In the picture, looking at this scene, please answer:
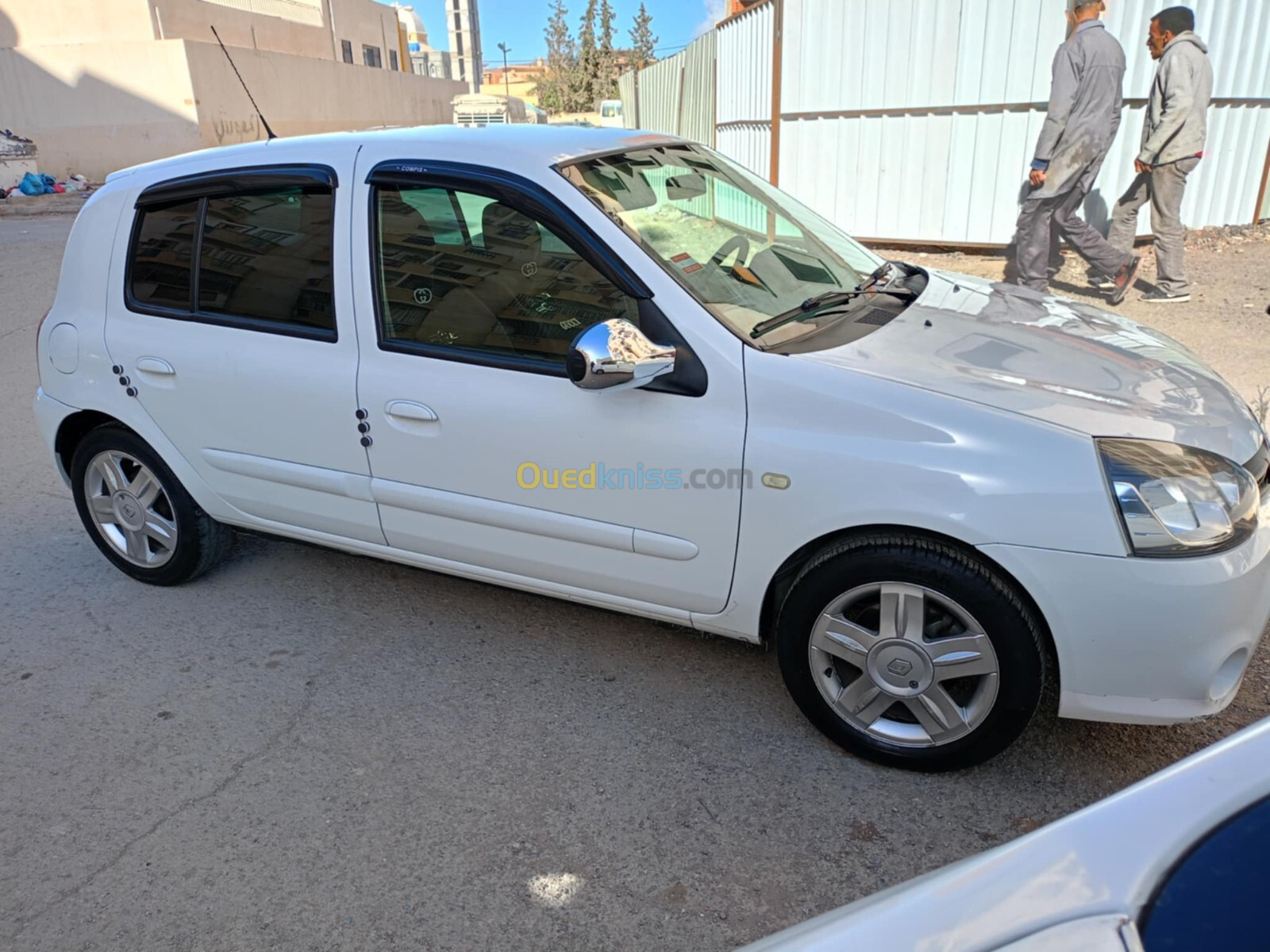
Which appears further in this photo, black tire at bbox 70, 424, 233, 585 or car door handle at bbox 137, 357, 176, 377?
black tire at bbox 70, 424, 233, 585

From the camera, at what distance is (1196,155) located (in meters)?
7.40

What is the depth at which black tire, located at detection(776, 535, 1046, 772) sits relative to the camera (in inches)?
99.9

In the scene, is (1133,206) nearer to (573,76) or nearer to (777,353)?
(777,353)

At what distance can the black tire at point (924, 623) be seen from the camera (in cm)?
254

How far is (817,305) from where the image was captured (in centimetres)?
316

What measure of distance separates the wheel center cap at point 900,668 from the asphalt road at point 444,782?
1.00 ft

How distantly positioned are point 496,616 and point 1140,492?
2.32m

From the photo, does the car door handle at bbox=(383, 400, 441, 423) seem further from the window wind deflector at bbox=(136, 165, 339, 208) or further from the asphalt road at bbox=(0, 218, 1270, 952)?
the asphalt road at bbox=(0, 218, 1270, 952)

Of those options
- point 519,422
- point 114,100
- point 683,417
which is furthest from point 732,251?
point 114,100

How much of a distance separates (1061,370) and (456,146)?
2.01 metres

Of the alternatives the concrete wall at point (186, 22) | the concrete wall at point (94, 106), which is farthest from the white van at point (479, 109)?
the concrete wall at point (94, 106)

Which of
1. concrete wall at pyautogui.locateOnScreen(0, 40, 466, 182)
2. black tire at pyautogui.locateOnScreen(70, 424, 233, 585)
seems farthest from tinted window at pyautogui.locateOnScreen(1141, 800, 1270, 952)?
concrete wall at pyautogui.locateOnScreen(0, 40, 466, 182)

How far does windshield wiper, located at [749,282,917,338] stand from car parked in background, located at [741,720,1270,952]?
69.4 inches

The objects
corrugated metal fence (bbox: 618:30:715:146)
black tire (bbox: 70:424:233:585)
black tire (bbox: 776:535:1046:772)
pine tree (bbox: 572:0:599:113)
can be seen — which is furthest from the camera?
pine tree (bbox: 572:0:599:113)
